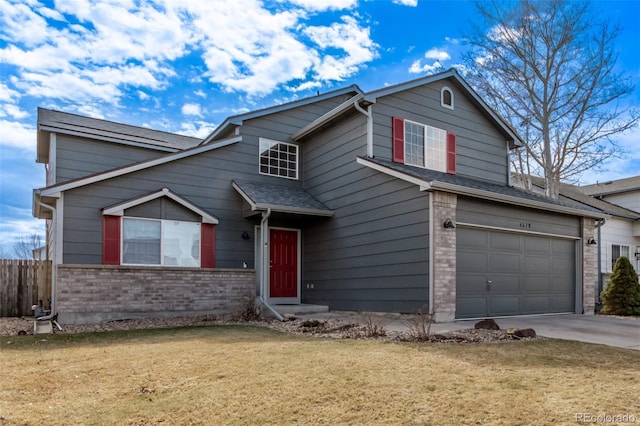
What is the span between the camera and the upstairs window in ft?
39.8

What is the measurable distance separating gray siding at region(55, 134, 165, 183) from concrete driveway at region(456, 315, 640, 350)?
1032 cm

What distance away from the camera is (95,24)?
1048 centimetres

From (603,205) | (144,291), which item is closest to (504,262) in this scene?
(144,291)

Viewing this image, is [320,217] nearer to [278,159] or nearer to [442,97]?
[278,159]

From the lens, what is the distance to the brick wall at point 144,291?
9.75 metres


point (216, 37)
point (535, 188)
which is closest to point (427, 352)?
point (216, 37)

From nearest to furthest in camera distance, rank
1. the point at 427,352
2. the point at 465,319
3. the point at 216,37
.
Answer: the point at 427,352, the point at 465,319, the point at 216,37

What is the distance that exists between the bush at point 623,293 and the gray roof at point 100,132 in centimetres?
1367

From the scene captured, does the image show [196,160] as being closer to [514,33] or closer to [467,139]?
[467,139]

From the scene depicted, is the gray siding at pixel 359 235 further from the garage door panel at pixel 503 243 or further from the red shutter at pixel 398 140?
the garage door panel at pixel 503 243

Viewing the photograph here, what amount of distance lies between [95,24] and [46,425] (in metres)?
9.74

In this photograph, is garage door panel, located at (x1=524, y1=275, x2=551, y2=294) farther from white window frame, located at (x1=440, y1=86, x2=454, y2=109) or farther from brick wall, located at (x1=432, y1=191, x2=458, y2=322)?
white window frame, located at (x1=440, y1=86, x2=454, y2=109)

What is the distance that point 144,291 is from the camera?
34.8ft

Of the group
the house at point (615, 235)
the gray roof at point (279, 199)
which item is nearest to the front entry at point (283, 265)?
the gray roof at point (279, 199)
